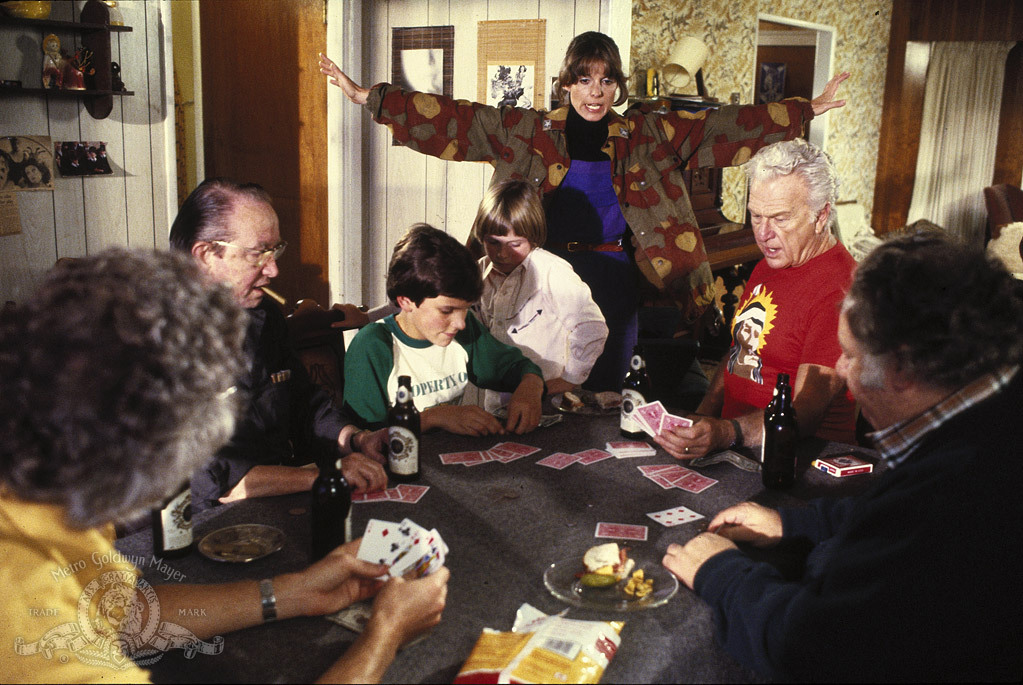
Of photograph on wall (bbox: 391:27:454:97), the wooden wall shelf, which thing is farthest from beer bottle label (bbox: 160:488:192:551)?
photograph on wall (bbox: 391:27:454:97)

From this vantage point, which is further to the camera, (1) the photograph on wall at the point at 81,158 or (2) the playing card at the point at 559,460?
(1) the photograph on wall at the point at 81,158

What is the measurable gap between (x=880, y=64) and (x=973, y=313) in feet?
27.7

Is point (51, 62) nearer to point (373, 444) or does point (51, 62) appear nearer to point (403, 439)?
point (373, 444)

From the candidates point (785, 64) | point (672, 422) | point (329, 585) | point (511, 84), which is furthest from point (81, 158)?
point (785, 64)

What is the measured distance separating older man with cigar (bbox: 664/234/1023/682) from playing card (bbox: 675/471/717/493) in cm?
60

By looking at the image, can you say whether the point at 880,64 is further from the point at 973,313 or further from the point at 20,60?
the point at 973,313

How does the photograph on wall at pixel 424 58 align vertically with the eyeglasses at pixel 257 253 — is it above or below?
above

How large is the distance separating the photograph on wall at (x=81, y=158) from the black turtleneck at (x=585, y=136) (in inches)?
82.2

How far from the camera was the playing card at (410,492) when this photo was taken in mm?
1842

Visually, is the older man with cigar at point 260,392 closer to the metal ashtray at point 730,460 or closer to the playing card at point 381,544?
the playing card at point 381,544

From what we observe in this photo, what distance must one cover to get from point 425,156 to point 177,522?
3.45 m

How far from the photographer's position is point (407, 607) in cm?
129

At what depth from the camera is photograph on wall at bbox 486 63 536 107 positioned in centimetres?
435

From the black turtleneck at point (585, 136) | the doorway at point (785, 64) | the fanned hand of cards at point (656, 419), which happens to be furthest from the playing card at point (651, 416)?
the doorway at point (785, 64)
